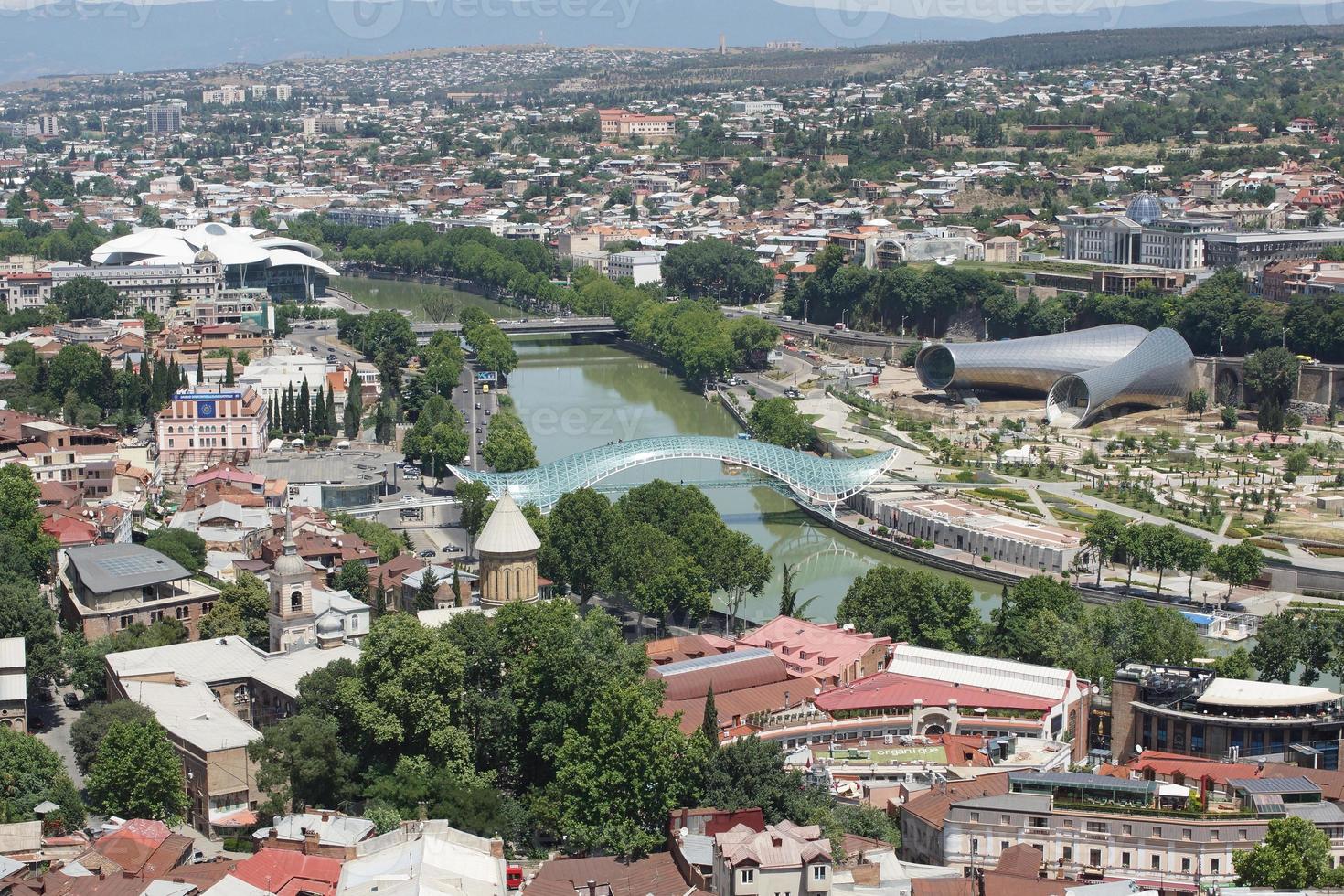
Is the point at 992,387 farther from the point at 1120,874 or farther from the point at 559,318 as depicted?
the point at 1120,874

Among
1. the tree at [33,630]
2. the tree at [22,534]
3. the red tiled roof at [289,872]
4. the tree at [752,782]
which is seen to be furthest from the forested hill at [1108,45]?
the red tiled roof at [289,872]

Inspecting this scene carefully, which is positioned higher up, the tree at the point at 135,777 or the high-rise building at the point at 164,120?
the tree at the point at 135,777

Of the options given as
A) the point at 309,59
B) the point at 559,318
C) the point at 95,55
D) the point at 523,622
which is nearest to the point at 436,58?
the point at 309,59

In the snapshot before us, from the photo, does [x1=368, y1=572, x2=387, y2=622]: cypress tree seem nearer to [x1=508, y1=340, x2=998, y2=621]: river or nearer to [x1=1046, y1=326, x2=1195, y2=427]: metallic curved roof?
[x1=508, y1=340, x2=998, y2=621]: river

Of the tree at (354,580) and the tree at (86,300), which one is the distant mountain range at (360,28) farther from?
the tree at (354,580)

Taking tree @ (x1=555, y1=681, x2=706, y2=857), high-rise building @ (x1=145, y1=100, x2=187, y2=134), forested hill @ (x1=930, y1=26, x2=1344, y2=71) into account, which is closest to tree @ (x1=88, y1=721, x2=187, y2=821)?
tree @ (x1=555, y1=681, x2=706, y2=857)
